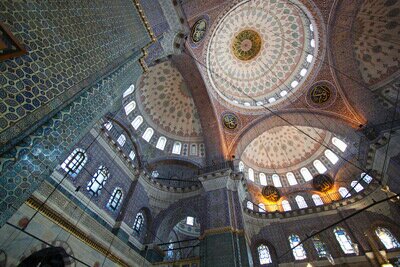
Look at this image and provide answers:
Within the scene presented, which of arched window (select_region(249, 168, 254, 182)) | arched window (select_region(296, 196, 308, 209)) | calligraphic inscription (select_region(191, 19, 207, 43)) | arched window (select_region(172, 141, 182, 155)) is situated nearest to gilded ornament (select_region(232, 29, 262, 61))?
calligraphic inscription (select_region(191, 19, 207, 43))

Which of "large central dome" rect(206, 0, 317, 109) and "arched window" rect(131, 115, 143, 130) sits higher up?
"large central dome" rect(206, 0, 317, 109)

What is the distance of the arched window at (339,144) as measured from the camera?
12.9 m

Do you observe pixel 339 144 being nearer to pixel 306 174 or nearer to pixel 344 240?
pixel 306 174

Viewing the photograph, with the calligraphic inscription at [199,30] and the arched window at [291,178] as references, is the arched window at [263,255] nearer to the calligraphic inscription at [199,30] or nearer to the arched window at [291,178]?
the arched window at [291,178]

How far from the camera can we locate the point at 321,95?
10711mm

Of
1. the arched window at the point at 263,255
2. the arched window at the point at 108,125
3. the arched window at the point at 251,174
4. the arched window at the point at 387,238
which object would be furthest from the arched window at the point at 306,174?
the arched window at the point at 108,125

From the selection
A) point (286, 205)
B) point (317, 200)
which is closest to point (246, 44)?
point (286, 205)

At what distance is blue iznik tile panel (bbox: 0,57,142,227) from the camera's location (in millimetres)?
2346

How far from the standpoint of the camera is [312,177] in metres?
14.1

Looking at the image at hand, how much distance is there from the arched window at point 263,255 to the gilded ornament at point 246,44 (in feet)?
39.1

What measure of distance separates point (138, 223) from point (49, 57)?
8.45 meters

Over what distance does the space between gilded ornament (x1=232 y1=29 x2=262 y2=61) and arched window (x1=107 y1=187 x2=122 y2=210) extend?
11.1m

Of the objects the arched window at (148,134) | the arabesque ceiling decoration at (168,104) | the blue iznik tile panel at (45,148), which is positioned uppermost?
the arabesque ceiling decoration at (168,104)

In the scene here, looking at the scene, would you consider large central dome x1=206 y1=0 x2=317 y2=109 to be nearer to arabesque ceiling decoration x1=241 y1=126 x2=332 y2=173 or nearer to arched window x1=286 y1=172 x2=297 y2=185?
arabesque ceiling decoration x1=241 y1=126 x2=332 y2=173
